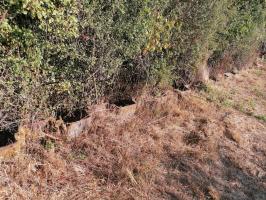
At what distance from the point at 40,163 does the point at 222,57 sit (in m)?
7.11

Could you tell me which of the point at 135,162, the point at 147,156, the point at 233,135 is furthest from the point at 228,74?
the point at 135,162

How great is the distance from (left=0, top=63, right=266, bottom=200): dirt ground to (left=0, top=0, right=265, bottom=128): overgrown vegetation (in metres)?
0.37

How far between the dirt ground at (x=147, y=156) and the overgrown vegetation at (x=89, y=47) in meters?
0.37

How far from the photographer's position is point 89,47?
5566mm

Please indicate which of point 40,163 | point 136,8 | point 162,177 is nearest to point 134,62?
point 136,8

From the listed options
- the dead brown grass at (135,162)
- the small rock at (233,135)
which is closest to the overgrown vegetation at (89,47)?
the dead brown grass at (135,162)

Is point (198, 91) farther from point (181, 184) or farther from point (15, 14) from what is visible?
point (15, 14)

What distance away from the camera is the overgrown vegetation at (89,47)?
453 cm

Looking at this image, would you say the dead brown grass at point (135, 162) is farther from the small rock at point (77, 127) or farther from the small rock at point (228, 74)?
the small rock at point (228, 74)

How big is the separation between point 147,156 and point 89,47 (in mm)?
1632

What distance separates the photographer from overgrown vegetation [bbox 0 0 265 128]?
453cm

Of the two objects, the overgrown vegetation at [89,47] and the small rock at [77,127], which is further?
the small rock at [77,127]

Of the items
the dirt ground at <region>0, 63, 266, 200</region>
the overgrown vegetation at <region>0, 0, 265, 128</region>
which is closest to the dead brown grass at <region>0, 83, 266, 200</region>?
the dirt ground at <region>0, 63, 266, 200</region>

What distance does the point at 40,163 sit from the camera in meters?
4.70
